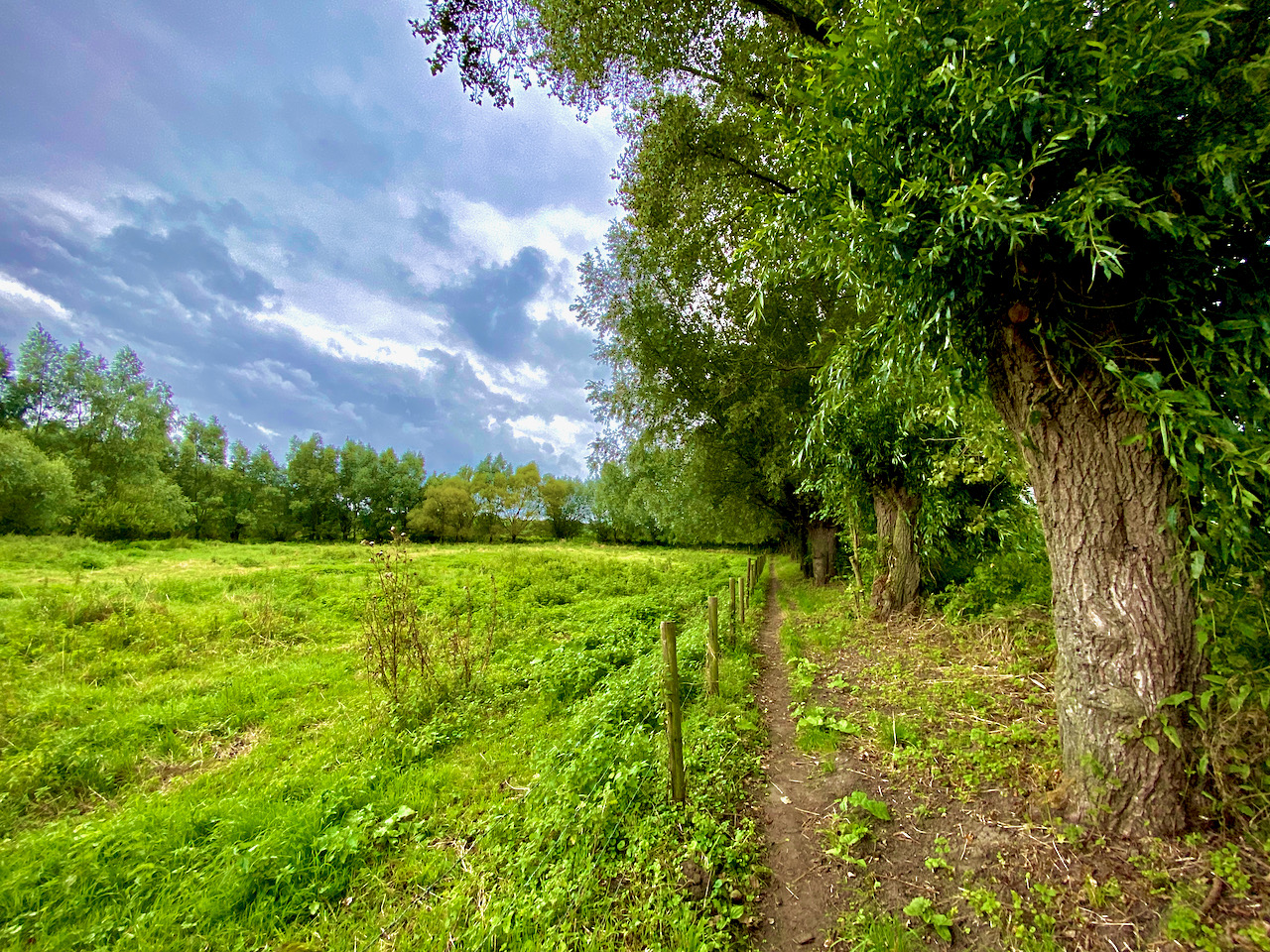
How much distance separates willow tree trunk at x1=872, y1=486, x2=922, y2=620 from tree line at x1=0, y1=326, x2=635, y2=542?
18.4 meters

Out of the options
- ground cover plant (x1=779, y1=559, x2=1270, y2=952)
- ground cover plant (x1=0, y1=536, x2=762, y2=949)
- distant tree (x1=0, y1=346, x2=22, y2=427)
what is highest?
distant tree (x1=0, y1=346, x2=22, y2=427)

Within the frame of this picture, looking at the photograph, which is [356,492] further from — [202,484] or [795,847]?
[795,847]

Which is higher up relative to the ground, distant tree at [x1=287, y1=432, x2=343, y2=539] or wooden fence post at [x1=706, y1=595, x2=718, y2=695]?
distant tree at [x1=287, y1=432, x2=343, y2=539]

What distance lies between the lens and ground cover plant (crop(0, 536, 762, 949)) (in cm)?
271

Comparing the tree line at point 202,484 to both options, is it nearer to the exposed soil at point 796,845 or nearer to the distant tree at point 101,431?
the distant tree at point 101,431

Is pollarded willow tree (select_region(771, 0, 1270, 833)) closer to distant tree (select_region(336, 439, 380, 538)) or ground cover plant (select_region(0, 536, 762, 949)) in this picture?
ground cover plant (select_region(0, 536, 762, 949))

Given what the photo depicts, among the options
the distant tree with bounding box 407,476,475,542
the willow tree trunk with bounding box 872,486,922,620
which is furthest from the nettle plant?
the distant tree with bounding box 407,476,475,542

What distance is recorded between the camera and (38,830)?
3764mm

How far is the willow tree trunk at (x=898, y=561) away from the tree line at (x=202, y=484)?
60.4ft

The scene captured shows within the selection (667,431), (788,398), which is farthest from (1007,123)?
(667,431)

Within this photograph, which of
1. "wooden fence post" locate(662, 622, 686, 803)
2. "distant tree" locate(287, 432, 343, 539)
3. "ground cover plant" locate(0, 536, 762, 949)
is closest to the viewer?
"ground cover plant" locate(0, 536, 762, 949)

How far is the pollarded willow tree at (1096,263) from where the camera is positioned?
82.6 inches

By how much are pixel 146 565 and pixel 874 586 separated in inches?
975

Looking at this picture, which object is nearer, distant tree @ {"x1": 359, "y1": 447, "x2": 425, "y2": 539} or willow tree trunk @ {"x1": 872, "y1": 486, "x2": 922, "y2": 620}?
willow tree trunk @ {"x1": 872, "y1": 486, "x2": 922, "y2": 620}
